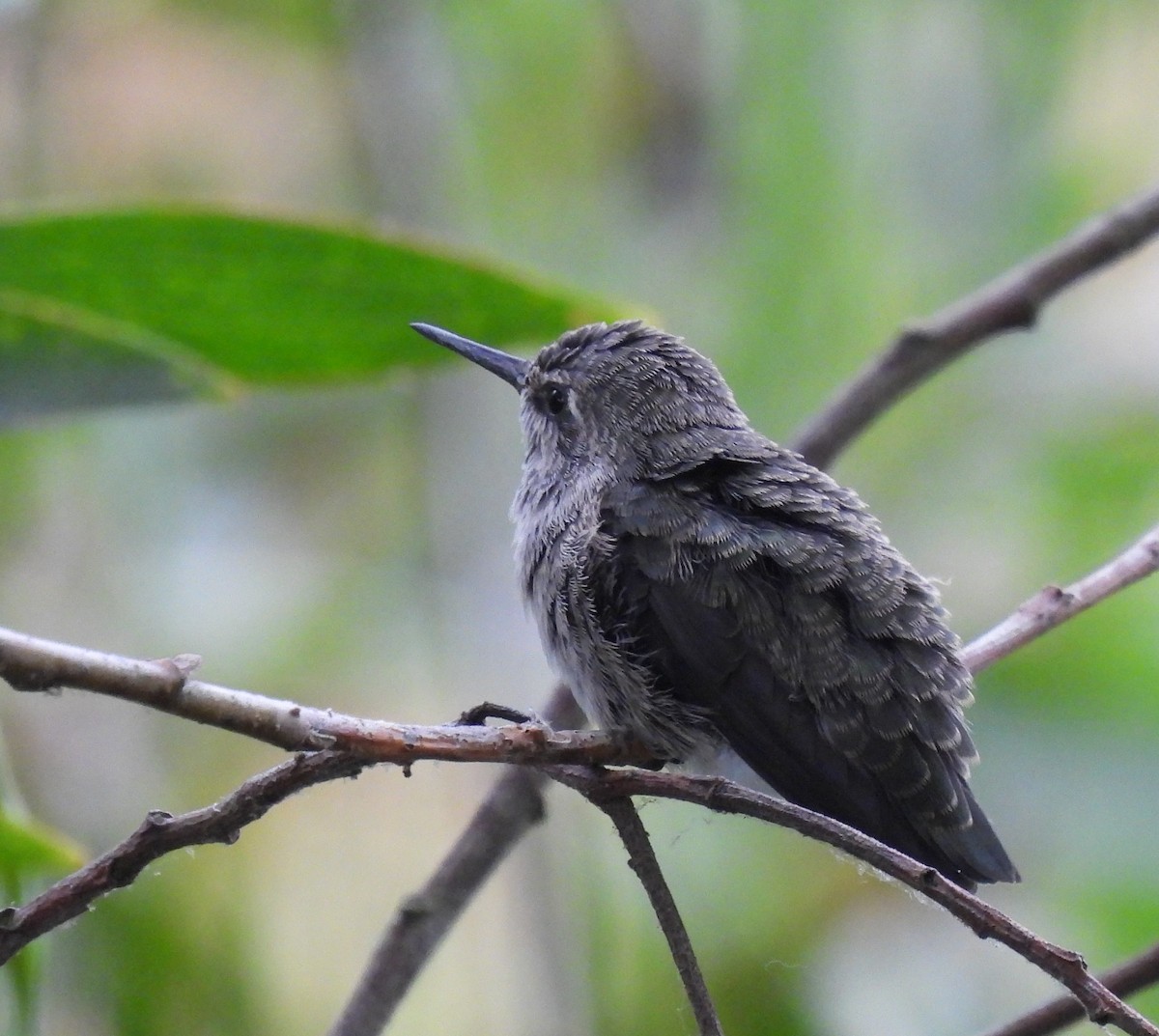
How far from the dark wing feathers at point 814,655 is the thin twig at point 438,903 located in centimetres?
30

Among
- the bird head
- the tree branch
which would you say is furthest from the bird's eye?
the tree branch

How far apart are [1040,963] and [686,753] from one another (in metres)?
0.96

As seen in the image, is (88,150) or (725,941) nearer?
(725,941)

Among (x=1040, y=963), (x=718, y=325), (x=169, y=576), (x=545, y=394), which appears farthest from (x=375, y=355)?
(x=718, y=325)

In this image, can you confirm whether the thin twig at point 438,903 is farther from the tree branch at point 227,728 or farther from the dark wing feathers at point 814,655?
the tree branch at point 227,728

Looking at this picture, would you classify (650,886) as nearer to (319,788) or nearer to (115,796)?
(115,796)

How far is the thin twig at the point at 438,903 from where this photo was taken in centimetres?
200

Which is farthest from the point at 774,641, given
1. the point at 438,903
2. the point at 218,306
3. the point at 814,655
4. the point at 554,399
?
the point at 218,306

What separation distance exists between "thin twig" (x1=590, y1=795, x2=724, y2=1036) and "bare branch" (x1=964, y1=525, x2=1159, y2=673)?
31.9 inches

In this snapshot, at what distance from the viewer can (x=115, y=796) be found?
353 centimetres

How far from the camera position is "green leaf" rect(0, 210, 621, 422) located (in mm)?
2072

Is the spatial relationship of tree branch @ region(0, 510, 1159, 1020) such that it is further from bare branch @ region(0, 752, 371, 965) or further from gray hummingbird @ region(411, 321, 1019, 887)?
gray hummingbird @ region(411, 321, 1019, 887)

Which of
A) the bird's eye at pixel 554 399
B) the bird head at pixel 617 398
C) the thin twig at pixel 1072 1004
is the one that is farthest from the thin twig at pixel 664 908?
the bird's eye at pixel 554 399

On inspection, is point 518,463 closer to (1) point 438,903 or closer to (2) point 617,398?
(2) point 617,398
